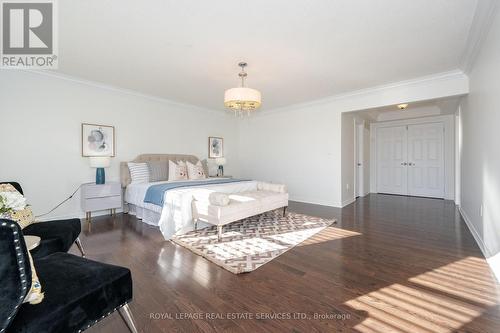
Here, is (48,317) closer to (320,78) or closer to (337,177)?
(320,78)

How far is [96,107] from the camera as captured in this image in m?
4.32

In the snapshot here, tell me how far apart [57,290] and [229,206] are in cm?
213

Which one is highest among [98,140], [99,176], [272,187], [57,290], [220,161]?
[98,140]

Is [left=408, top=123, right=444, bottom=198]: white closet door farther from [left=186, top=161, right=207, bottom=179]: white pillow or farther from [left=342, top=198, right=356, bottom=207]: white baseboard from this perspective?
[left=186, top=161, right=207, bottom=179]: white pillow

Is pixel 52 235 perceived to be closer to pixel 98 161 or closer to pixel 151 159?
pixel 98 161

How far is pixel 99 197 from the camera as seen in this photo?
3918 millimetres

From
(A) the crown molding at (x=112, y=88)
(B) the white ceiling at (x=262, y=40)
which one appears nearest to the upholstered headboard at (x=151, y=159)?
(A) the crown molding at (x=112, y=88)

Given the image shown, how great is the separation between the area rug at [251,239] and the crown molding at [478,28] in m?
2.94

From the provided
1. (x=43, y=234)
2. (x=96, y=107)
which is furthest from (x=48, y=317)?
(x=96, y=107)

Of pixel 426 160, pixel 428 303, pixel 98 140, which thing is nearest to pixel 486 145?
pixel 428 303

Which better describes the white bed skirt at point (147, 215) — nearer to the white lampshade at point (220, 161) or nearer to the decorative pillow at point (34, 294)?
the white lampshade at point (220, 161)

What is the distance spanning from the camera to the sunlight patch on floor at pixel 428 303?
5.01ft

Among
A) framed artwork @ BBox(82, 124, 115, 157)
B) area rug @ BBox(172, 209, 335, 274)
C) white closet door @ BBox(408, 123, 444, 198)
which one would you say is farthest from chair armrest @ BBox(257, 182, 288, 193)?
white closet door @ BBox(408, 123, 444, 198)

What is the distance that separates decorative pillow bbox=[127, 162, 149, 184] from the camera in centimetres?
450
